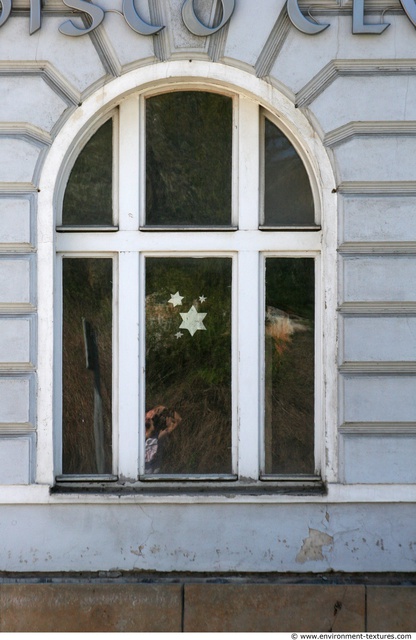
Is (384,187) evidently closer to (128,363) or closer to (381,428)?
(381,428)

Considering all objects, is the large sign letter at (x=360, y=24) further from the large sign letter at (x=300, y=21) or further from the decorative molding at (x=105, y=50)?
the decorative molding at (x=105, y=50)

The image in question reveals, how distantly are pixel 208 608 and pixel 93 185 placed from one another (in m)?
2.98

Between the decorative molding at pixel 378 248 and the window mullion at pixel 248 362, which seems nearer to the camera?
the decorative molding at pixel 378 248

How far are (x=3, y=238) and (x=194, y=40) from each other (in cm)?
184

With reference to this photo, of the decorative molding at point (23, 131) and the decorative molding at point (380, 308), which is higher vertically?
the decorative molding at point (23, 131)

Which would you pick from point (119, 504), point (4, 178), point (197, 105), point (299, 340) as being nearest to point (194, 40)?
point (197, 105)

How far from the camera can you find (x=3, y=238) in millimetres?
5473

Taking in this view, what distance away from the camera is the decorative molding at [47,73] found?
5.46 meters

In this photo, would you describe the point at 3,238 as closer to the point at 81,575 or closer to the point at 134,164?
the point at 134,164

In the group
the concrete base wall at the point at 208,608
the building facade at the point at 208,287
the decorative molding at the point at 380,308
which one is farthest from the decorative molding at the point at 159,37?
the concrete base wall at the point at 208,608

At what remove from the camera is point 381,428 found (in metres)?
5.48

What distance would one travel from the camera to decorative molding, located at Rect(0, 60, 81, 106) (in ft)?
17.9

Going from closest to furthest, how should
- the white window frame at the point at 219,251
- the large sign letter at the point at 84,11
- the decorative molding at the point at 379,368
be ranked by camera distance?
the large sign letter at the point at 84,11 < the decorative molding at the point at 379,368 < the white window frame at the point at 219,251

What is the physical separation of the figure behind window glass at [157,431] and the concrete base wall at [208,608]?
0.86m
